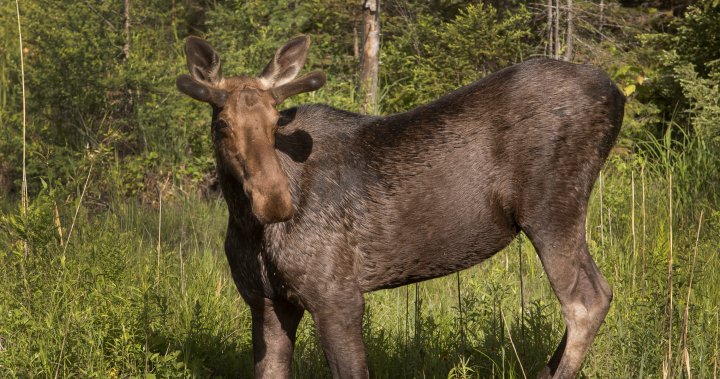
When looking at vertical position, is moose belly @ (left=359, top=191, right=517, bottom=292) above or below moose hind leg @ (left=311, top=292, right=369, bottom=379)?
above

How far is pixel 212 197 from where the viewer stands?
1129 cm

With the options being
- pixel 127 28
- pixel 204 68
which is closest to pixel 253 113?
pixel 204 68

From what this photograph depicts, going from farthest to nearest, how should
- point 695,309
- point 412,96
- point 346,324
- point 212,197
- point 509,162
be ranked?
point 412,96
point 212,197
point 695,309
point 509,162
point 346,324

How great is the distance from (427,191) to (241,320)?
2.03 m

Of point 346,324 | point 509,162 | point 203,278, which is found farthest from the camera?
point 203,278

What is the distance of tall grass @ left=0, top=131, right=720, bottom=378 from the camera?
5426 mm

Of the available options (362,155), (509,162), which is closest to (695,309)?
(509,162)

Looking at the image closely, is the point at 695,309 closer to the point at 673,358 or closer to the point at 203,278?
the point at 673,358

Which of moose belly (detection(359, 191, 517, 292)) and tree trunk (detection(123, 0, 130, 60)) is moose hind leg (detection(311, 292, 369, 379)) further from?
tree trunk (detection(123, 0, 130, 60))

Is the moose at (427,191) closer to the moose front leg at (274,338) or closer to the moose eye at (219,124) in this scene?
the moose front leg at (274,338)

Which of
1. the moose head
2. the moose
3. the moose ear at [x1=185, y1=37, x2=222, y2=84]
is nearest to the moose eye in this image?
the moose head

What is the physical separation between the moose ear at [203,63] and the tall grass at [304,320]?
1411 millimetres

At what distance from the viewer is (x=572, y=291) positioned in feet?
17.3

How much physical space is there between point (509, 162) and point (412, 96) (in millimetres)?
6863
